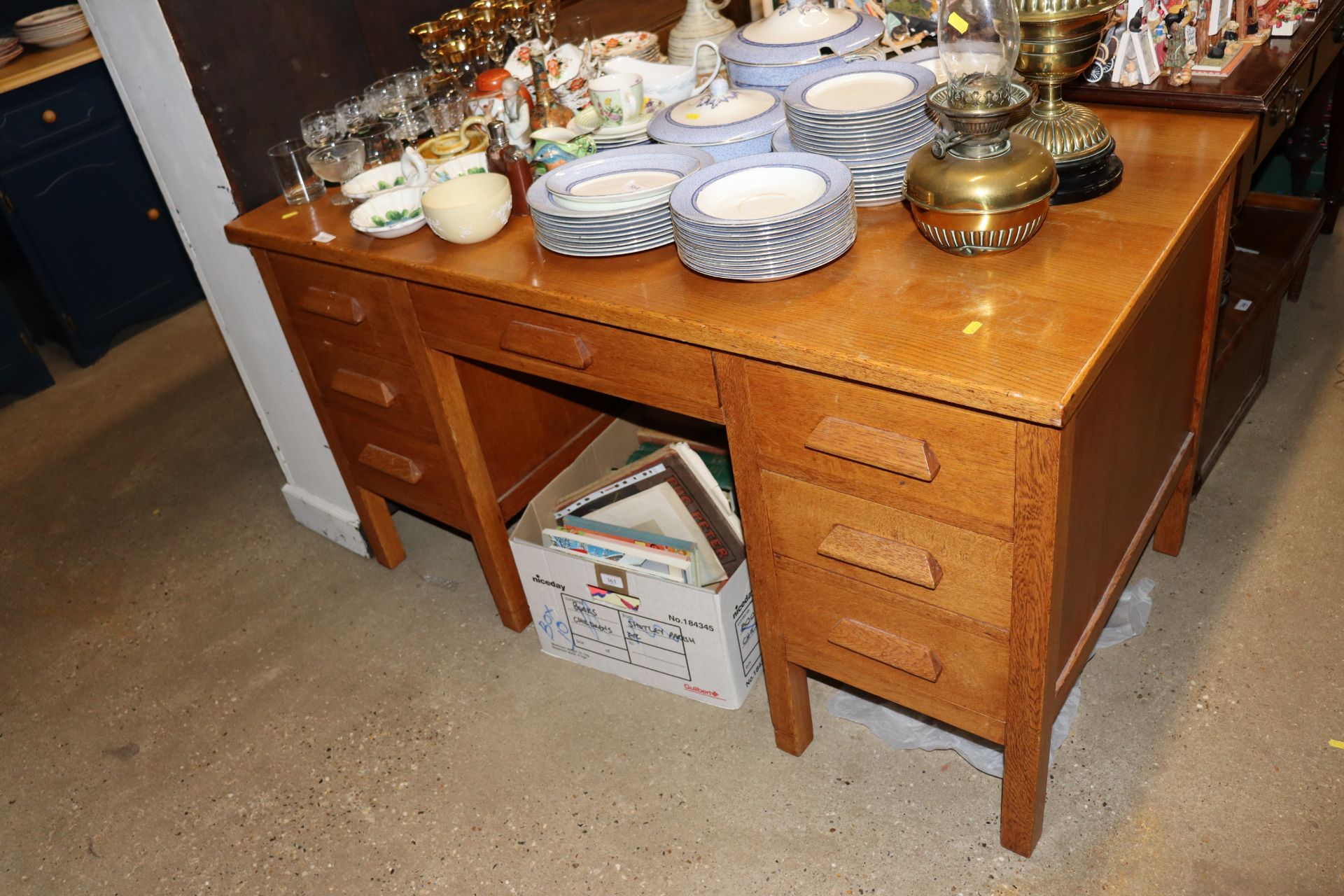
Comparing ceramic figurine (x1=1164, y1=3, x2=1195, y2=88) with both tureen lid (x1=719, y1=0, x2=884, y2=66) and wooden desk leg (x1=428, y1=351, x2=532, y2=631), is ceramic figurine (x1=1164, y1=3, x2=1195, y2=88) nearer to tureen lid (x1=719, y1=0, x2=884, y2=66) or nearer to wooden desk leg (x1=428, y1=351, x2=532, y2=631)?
tureen lid (x1=719, y1=0, x2=884, y2=66)

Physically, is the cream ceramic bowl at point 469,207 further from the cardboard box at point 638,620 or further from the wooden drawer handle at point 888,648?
the wooden drawer handle at point 888,648

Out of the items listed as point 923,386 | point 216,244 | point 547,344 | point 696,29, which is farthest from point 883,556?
point 216,244

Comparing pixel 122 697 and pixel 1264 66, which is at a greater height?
pixel 1264 66

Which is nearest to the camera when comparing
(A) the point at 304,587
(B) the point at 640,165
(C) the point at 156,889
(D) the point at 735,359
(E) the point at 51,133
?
(D) the point at 735,359

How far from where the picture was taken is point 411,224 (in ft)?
5.30

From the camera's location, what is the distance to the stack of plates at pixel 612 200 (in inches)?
55.3

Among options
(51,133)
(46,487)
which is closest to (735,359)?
(46,487)

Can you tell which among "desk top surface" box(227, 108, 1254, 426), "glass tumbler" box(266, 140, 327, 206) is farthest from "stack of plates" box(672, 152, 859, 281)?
"glass tumbler" box(266, 140, 327, 206)

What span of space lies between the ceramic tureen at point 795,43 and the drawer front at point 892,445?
62 centimetres

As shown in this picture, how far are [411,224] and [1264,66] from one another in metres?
1.28

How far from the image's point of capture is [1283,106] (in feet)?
5.40

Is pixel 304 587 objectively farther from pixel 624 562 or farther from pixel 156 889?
pixel 624 562

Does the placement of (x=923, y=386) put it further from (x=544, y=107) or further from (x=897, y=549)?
(x=544, y=107)

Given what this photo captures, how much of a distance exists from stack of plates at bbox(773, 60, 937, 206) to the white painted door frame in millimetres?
993
